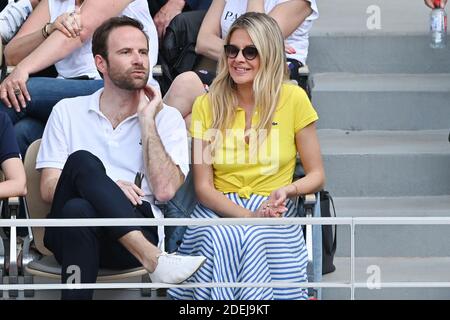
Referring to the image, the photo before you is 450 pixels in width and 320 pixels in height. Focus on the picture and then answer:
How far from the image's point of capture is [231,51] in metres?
6.32

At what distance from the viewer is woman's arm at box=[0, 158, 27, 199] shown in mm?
6059

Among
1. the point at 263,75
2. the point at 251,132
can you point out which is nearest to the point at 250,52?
the point at 263,75

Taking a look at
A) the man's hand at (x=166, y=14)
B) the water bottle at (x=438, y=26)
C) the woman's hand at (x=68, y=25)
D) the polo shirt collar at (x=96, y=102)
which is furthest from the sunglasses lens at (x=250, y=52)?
the water bottle at (x=438, y=26)

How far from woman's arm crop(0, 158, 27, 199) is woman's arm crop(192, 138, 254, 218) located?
0.77 meters

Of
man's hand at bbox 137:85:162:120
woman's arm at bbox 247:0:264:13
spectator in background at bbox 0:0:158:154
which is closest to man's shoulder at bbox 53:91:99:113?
man's hand at bbox 137:85:162:120

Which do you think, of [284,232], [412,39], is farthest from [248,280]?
[412,39]

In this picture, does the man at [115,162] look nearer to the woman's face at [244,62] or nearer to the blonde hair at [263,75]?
the blonde hair at [263,75]

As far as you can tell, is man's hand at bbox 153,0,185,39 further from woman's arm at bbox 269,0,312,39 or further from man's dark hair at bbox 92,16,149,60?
man's dark hair at bbox 92,16,149,60

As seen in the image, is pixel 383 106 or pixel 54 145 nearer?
pixel 54 145

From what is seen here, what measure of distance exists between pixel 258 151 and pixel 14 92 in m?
1.34

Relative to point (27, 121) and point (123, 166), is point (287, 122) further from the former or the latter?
point (27, 121)

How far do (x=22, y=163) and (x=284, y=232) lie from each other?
1.24m

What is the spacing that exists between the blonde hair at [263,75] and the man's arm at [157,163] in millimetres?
270

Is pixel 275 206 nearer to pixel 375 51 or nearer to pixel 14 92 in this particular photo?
pixel 14 92
